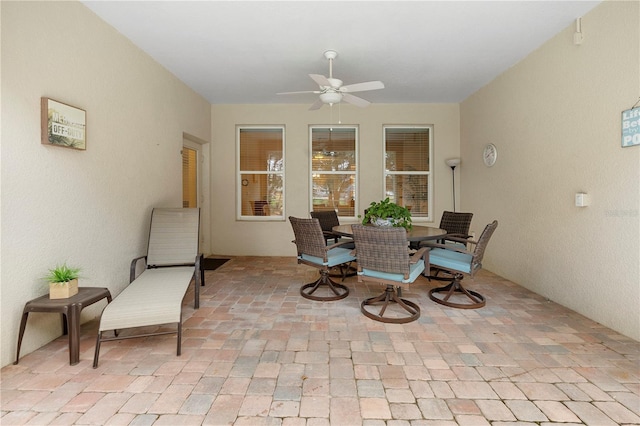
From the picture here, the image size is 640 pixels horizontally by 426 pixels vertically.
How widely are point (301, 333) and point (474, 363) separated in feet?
4.27

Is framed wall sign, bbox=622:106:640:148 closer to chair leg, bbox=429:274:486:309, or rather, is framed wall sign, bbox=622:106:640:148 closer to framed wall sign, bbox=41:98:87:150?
chair leg, bbox=429:274:486:309

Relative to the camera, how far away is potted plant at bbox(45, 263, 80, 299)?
2.13 m

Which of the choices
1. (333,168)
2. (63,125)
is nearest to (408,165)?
(333,168)

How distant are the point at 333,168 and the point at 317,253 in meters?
2.82

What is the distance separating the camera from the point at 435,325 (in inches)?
105

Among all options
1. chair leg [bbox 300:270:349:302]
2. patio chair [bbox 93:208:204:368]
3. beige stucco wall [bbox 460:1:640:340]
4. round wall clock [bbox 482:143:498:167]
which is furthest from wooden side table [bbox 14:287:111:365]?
round wall clock [bbox 482:143:498:167]

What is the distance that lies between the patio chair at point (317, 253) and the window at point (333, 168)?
2.17m

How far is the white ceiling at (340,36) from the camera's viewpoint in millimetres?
2631

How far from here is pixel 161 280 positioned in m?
2.75

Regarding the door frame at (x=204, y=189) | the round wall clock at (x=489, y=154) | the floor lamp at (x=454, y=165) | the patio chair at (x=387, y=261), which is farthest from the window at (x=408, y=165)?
the door frame at (x=204, y=189)

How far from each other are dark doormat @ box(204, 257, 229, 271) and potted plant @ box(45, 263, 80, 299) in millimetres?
2452

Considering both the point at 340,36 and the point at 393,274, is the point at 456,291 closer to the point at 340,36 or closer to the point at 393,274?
the point at 393,274

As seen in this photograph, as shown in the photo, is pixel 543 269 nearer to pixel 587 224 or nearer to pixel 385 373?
pixel 587 224

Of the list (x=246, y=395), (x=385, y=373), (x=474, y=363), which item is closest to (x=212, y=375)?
(x=246, y=395)
